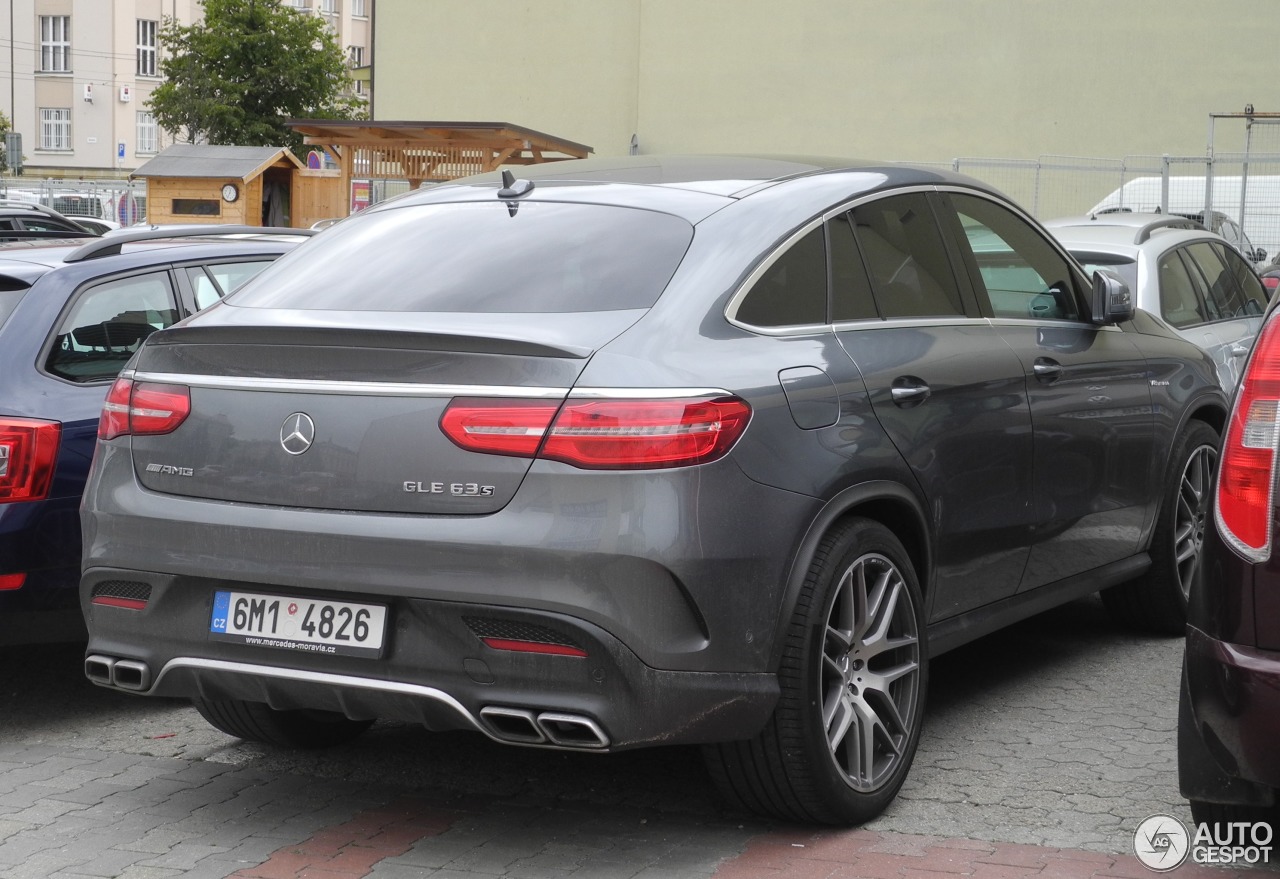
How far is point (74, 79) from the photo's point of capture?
6938cm

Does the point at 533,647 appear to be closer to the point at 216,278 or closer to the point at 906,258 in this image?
the point at 906,258

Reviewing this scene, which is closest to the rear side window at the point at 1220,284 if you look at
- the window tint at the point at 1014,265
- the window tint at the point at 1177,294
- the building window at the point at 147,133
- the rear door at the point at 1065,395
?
the window tint at the point at 1177,294

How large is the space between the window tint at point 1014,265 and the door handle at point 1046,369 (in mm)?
179

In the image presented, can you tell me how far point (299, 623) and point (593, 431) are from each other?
0.84 m

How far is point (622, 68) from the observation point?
133 feet

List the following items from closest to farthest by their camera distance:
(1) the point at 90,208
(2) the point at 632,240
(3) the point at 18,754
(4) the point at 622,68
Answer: (2) the point at 632,240
(3) the point at 18,754
(1) the point at 90,208
(4) the point at 622,68

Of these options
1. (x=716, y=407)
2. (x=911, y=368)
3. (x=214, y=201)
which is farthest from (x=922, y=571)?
(x=214, y=201)

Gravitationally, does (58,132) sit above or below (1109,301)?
above

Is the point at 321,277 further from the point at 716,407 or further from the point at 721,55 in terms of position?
the point at 721,55

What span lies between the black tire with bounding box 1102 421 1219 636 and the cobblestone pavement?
50 cm

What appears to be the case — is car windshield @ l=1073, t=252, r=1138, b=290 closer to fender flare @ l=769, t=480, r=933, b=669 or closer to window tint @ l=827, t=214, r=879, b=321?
window tint @ l=827, t=214, r=879, b=321

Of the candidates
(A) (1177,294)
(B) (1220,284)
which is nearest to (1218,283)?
(B) (1220,284)

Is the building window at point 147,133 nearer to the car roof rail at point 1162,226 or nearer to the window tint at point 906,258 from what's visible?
the car roof rail at point 1162,226

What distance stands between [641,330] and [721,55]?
36.6m
